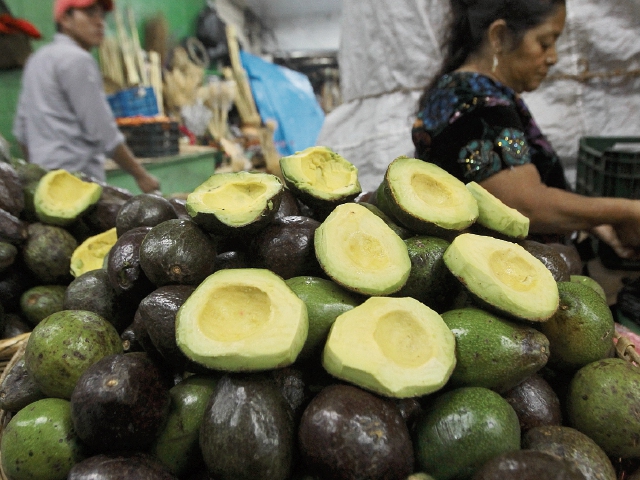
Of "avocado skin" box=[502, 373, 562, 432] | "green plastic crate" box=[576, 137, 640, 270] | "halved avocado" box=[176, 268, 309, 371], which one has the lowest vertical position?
"green plastic crate" box=[576, 137, 640, 270]

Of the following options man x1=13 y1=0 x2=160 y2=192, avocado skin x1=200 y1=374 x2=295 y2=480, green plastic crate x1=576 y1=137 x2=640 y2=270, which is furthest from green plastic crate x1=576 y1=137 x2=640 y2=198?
man x1=13 y1=0 x2=160 y2=192

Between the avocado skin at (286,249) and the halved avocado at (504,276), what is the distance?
0.29 metres

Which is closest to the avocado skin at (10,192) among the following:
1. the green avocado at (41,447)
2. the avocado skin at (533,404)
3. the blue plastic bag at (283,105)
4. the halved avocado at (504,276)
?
the green avocado at (41,447)

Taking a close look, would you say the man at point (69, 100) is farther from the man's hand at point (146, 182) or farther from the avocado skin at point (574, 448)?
the avocado skin at point (574, 448)

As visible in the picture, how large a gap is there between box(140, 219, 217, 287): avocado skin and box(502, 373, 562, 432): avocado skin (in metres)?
0.66

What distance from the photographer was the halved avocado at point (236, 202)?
0.95 m

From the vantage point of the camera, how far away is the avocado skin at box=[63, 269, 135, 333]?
43.1 inches

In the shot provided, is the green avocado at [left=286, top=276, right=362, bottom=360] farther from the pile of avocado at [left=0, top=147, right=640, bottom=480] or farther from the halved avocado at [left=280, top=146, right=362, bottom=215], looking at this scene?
the halved avocado at [left=280, top=146, right=362, bottom=215]

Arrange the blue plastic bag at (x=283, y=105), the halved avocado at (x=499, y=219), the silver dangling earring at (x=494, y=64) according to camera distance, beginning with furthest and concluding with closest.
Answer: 1. the blue plastic bag at (x=283, y=105)
2. the silver dangling earring at (x=494, y=64)
3. the halved avocado at (x=499, y=219)

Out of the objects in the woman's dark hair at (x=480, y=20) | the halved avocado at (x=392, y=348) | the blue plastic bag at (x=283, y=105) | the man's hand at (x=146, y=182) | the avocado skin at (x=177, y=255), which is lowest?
the blue plastic bag at (x=283, y=105)

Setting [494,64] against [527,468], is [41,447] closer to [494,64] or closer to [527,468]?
[527,468]

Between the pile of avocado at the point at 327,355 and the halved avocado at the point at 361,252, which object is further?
the halved avocado at the point at 361,252

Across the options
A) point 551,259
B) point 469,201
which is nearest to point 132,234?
point 469,201

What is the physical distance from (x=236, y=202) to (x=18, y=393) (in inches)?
24.4
